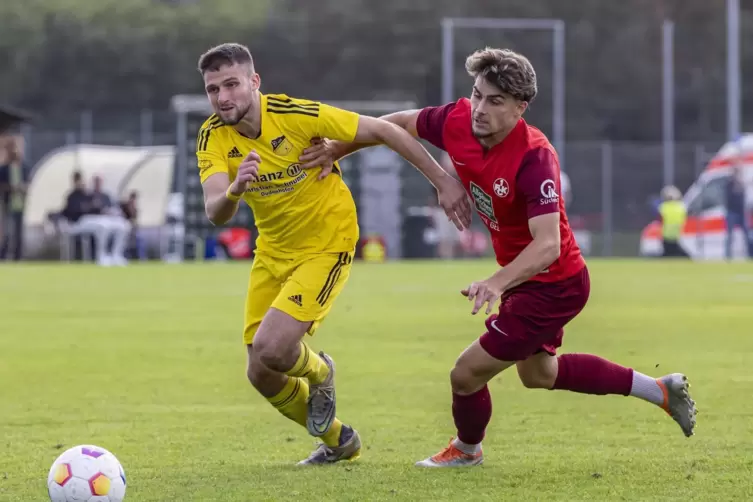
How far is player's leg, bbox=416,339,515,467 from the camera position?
6.32 meters

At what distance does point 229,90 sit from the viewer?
6.40 meters

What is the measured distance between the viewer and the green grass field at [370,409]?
5.99 metres

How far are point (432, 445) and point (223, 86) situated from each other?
2058mm

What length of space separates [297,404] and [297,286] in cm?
57

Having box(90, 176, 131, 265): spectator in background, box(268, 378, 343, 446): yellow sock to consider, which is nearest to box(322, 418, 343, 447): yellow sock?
box(268, 378, 343, 446): yellow sock

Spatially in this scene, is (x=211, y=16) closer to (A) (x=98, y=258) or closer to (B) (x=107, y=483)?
(A) (x=98, y=258)

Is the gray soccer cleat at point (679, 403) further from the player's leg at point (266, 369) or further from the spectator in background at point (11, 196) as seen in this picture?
the spectator in background at point (11, 196)

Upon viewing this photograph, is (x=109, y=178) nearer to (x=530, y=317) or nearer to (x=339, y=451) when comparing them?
(x=339, y=451)

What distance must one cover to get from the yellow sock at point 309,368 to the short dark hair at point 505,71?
4.85 ft

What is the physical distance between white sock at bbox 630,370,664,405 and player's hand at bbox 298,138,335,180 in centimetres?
177

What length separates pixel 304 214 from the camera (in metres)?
6.73

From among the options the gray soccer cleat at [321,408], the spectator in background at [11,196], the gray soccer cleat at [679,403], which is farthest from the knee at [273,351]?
the spectator in background at [11,196]

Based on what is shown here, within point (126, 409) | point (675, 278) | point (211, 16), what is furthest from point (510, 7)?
point (126, 409)

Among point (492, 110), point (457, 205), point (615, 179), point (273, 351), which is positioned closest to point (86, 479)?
point (273, 351)
